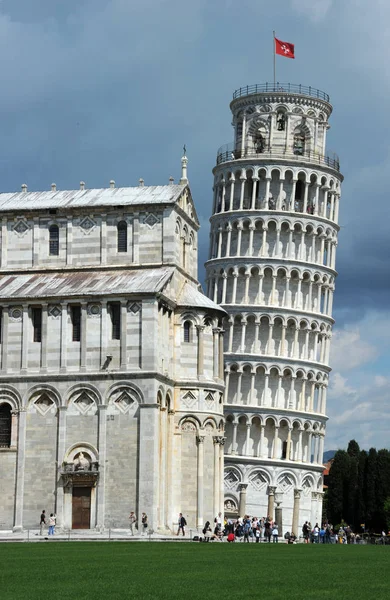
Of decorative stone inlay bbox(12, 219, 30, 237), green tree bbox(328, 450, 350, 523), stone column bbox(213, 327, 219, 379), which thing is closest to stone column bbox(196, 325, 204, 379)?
stone column bbox(213, 327, 219, 379)

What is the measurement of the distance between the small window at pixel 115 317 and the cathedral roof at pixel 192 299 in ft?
17.5

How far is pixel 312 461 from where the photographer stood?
117 m

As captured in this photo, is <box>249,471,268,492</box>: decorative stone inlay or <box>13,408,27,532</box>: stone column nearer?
<box>13,408,27,532</box>: stone column

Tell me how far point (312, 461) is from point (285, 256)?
18857 millimetres

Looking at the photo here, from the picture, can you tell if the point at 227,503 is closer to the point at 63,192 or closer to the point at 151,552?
the point at 63,192

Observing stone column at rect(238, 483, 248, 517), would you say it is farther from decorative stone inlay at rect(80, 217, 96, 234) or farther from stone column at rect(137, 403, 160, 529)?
stone column at rect(137, 403, 160, 529)

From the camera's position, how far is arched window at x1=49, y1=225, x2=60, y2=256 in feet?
261

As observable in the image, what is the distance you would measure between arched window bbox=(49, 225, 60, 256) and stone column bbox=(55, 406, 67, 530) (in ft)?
37.1

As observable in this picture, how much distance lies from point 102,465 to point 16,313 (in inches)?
413

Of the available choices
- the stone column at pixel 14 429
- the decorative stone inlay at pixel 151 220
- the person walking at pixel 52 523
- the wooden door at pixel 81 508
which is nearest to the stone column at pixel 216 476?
the wooden door at pixel 81 508

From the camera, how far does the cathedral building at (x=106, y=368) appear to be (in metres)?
71.9

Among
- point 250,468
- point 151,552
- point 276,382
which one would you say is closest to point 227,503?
point 250,468

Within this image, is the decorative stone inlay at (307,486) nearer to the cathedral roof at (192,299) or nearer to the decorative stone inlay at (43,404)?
the cathedral roof at (192,299)

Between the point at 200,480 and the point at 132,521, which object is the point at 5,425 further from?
the point at 200,480
